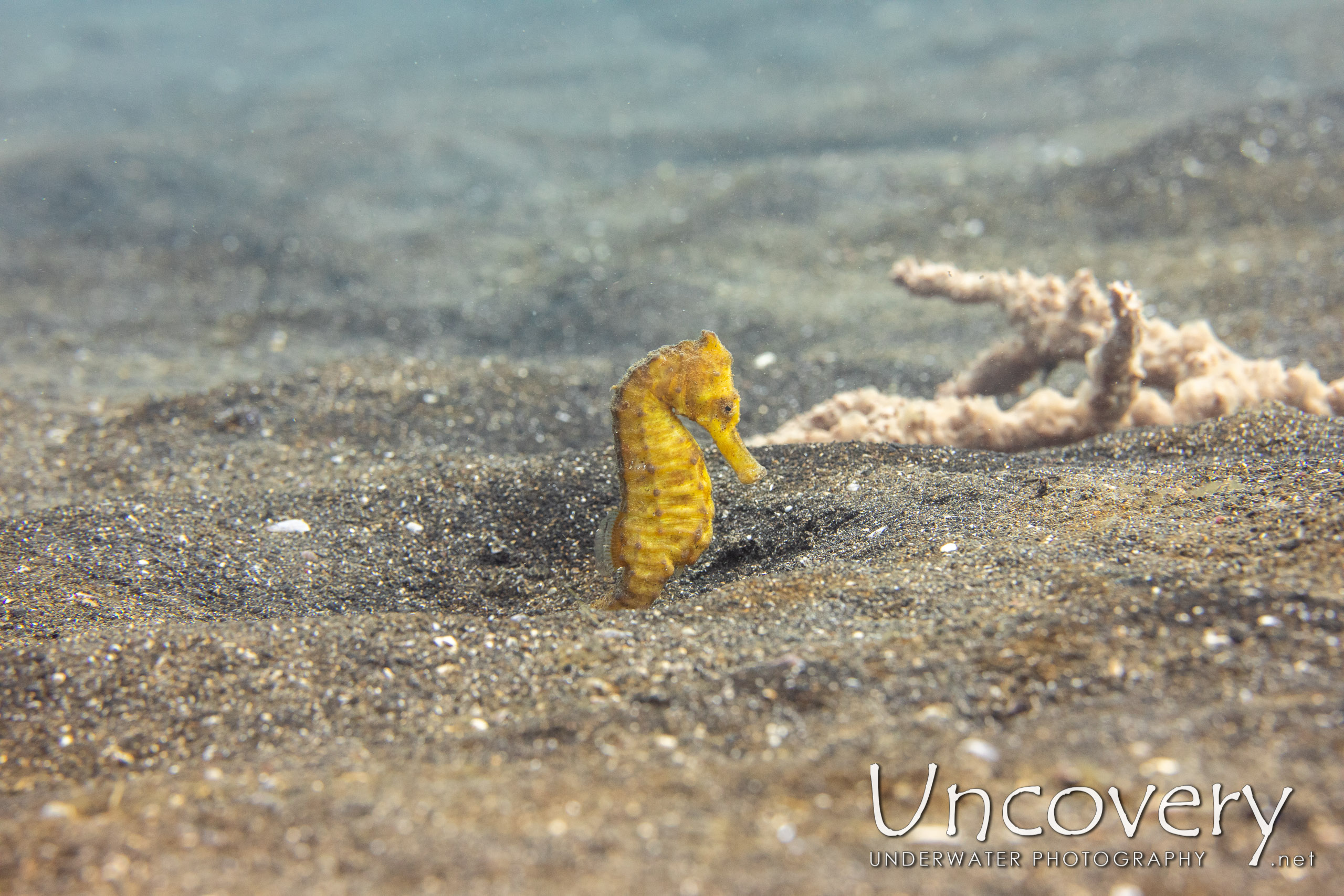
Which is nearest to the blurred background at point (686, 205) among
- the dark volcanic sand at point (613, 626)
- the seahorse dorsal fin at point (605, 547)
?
the dark volcanic sand at point (613, 626)

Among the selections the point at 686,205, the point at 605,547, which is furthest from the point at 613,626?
the point at 686,205

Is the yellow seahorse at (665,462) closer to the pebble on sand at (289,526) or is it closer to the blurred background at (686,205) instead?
the pebble on sand at (289,526)

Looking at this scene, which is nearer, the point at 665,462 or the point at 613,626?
the point at 613,626

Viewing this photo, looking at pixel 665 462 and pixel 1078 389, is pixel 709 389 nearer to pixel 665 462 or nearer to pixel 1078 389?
pixel 665 462

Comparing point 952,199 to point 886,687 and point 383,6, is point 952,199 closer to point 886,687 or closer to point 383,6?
point 886,687

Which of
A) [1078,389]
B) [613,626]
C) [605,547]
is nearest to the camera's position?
[613,626]

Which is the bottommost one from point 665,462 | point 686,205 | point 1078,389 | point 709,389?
point 1078,389

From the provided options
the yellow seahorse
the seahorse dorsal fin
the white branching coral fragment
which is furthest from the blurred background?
the seahorse dorsal fin

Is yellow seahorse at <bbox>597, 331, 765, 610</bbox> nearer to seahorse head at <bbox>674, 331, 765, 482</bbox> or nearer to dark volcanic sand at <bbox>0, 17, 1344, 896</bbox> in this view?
seahorse head at <bbox>674, 331, 765, 482</bbox>
